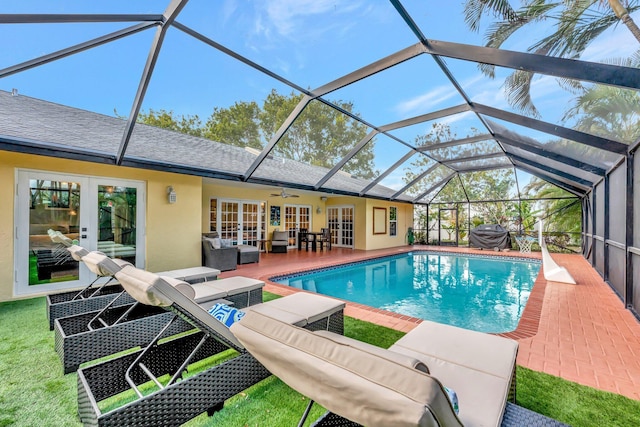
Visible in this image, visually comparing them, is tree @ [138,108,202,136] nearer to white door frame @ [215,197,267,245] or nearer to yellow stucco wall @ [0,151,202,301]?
yellow stucco wall @ [0,151,202,301]

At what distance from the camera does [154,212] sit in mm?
6648

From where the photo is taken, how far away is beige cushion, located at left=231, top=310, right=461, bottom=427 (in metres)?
0.83

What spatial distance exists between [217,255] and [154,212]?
6.08 ft

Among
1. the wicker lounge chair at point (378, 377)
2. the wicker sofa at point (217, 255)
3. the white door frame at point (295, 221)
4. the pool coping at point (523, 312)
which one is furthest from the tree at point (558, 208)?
the wicker lounge chair at point (378, 377)

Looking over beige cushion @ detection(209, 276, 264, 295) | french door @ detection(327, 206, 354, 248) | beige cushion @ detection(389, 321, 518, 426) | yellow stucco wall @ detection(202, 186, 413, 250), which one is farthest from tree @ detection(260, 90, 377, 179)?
beige cushion @ detection(389, 321, 518, 426)

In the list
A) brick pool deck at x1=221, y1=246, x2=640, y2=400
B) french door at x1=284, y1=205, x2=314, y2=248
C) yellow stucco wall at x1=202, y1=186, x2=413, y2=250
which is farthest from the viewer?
french door at x1=284, y1=205, x2=314, y2=248

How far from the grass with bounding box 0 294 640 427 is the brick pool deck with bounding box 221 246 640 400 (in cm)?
29

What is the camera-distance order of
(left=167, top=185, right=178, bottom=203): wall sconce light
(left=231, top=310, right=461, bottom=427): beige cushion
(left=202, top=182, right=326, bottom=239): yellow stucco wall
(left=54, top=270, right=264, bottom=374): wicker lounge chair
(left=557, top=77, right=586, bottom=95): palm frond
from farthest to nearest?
(left=202, top=182, right=326, bottom=239): yellow stucco wall < (left=167, top=185, right=178, bottom=203): wall sconce light < (left=557, top=77, right=586, bottom=95): palm frond < (left=54, top=270, right=264, bottom=374): wicker lounge chair < (left=231, top=310, right=461, bottom=427): beige cushion

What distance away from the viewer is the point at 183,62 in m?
4.45

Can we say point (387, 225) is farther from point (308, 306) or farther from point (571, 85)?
point (308, 306)

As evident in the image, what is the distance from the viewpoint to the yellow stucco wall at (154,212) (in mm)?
4879

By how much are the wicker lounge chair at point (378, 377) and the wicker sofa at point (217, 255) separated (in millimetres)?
6515

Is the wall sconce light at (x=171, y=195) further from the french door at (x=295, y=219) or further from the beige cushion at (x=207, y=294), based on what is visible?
the french door at (x=295, y=219)

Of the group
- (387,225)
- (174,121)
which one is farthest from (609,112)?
(387,225)
